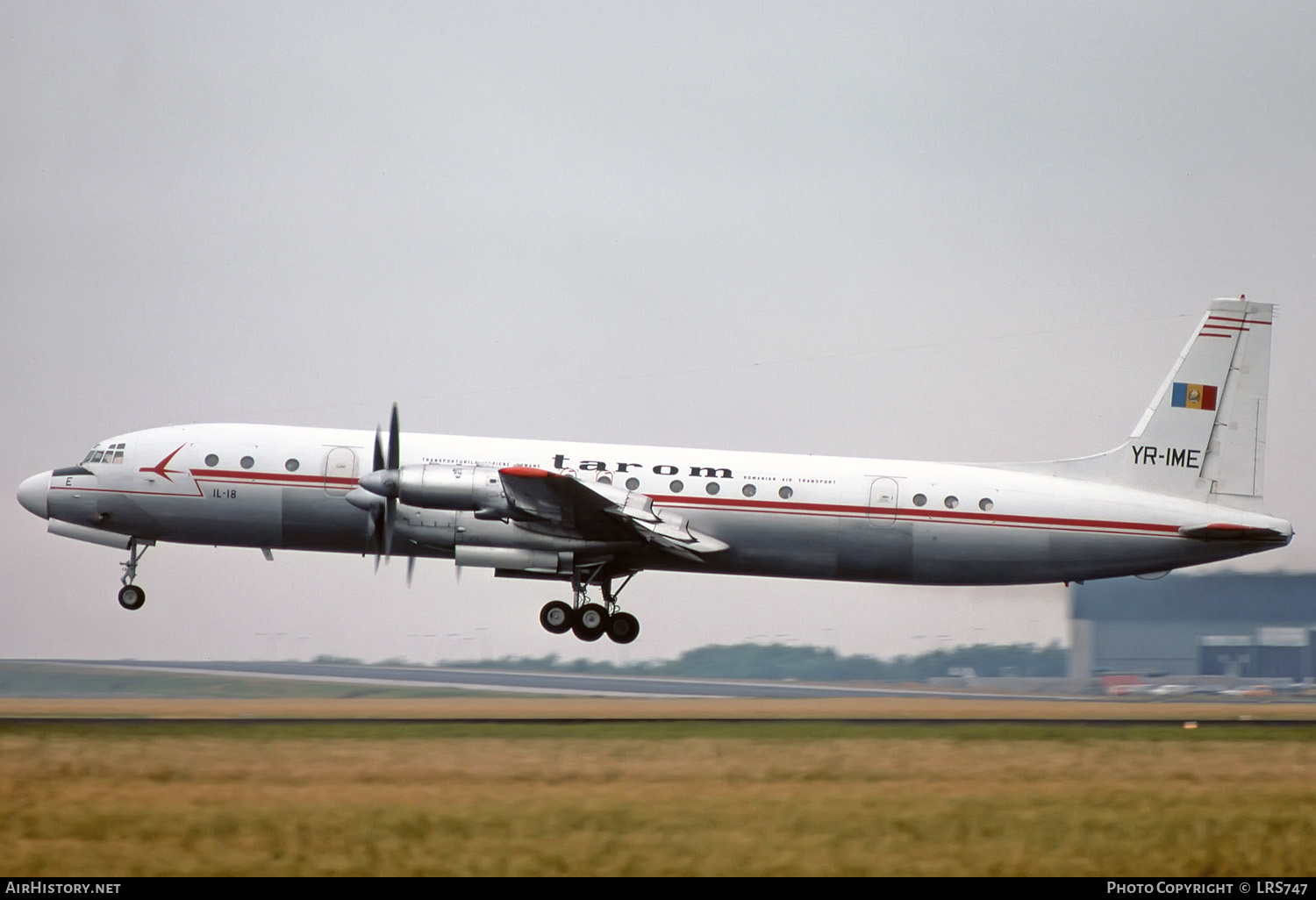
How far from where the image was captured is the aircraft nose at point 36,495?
1170 inches

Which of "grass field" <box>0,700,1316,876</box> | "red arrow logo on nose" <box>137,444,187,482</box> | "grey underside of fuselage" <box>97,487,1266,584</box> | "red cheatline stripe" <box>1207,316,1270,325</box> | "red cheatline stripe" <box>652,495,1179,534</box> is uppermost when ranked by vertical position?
"red cheatline stripe" <box>1207,316,1270,325</box>

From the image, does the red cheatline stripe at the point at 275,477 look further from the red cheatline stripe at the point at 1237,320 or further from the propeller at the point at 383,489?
the red cheatline stripe at the point at 1237,320

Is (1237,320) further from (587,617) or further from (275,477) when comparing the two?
(275,477)

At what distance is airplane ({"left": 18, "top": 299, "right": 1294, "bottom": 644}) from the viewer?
92.2 ft

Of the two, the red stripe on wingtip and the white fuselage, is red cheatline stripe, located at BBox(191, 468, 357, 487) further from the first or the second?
the red stripe on wingtip

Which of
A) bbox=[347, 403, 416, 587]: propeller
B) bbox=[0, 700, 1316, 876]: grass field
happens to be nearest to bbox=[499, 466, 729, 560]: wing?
bbox=[347, 403, 416, 587]: propeller

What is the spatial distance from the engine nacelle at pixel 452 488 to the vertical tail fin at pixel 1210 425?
11.9m

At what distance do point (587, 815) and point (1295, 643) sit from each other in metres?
50.7

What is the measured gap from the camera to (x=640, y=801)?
17531 mm

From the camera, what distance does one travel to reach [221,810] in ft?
53.6

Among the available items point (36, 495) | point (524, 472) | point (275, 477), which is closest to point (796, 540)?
point (524, 472)

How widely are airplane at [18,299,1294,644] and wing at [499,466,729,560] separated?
5 cm

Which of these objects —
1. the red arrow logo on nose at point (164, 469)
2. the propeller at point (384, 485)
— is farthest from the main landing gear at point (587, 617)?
the red arrow logo on nose at point (164, 469)

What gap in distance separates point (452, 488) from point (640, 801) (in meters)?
10.5
